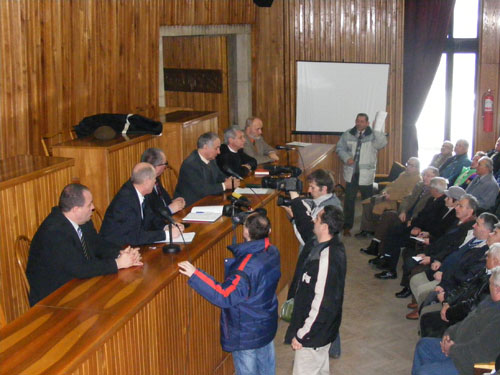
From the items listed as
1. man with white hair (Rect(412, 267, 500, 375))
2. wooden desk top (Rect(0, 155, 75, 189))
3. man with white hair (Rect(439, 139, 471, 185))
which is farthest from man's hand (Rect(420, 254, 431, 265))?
wooden desk top (Rect(0, 155, 75, 189))

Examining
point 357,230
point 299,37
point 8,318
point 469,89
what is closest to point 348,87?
point 299,37

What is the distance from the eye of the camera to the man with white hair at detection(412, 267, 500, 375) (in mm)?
4645

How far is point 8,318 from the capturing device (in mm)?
5285

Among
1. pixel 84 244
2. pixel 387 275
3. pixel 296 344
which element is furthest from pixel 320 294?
pixel 387 275

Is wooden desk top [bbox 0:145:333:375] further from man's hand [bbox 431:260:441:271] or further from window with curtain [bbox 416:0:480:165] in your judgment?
window with curtain [bbox 416:0:480:165]

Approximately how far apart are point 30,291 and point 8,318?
2.60 ft

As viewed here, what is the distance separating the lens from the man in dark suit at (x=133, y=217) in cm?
485

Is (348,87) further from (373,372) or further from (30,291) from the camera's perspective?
(30,291)

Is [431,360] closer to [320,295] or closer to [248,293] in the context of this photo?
[320,295]

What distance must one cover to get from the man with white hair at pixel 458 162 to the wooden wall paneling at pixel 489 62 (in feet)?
7.28

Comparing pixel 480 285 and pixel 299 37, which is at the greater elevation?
pixel 299 37

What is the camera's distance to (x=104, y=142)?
6551 millimetres

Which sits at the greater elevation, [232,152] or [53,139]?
[53,139]

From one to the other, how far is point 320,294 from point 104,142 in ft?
9.31
